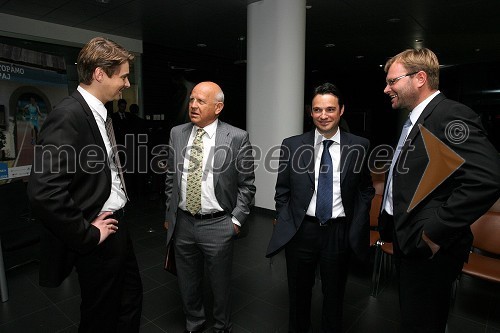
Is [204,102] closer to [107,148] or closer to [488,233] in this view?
[107,148]

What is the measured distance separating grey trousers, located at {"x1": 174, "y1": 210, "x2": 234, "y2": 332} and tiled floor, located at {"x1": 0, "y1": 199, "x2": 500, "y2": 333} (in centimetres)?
24

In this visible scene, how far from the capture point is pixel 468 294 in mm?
2816

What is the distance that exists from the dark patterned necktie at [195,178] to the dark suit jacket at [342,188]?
0.54m

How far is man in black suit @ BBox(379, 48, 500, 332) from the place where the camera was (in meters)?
1.28

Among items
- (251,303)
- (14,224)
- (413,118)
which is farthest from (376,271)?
(14,224)

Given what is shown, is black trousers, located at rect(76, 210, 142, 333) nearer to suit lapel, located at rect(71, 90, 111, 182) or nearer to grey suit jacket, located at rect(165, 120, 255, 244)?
suit lapel, located at rect(71, 90, 111, 182)

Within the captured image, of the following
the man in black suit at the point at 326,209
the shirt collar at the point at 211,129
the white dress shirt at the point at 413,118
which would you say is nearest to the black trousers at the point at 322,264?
the man in black suit at the point at 326,209

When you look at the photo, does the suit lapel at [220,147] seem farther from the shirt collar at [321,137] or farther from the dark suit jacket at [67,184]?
the dark suit jacket at [67,184]

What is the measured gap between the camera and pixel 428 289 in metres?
1.46

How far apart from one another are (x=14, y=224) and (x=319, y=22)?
5947 millimetres

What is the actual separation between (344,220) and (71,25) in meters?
7.05

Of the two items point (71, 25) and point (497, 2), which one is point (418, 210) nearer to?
point (497, 2)

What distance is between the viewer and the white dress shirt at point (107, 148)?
1.51 meters

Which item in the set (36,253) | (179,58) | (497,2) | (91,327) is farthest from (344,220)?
(179,58)
